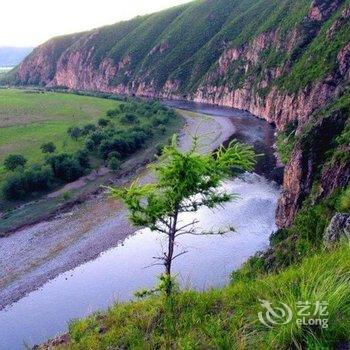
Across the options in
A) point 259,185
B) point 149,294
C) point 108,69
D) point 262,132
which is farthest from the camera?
Result: point 108,69

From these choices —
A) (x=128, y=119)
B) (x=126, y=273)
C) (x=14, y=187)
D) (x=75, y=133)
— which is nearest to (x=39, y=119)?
(x=128, y=119)

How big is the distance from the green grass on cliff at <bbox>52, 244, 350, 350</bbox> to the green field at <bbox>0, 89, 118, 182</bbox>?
165ft

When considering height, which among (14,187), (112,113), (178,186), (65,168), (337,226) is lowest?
(14,187)

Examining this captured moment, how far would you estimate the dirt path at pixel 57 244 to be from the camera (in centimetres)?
3603

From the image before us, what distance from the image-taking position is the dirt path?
118 ft

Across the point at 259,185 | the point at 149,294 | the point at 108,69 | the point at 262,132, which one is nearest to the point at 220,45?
the point at 108,69

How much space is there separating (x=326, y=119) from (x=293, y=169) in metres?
5.41

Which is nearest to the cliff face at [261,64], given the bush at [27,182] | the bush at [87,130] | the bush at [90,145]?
the bush at [27,182]

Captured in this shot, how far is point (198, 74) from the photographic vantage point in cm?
15612

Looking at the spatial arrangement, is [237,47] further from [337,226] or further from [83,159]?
[337,226]

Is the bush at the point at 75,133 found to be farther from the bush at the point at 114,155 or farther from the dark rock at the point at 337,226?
the dark rock at the point at 337,226

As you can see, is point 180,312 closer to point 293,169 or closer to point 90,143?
point 293,169

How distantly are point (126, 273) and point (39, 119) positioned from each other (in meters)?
79.4

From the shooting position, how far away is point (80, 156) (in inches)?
2589
